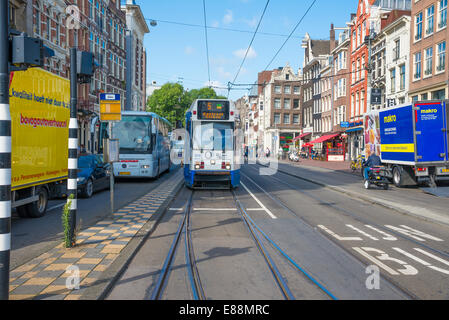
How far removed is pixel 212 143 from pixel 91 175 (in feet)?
14.2

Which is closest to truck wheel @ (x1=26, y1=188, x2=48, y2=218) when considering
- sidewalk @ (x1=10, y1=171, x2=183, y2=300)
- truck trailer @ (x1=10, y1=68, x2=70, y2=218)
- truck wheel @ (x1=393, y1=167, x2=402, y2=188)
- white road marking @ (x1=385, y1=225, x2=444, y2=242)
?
truck trailer @ (x1=10, y1=68, x2=70, y2=218)

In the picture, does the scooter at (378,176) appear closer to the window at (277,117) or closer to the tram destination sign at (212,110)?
the tram destination sign at (212,110)

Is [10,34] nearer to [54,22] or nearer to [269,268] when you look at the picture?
[269,268]

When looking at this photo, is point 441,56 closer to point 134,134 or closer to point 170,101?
point 134,134

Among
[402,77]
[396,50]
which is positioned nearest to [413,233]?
[402,77]

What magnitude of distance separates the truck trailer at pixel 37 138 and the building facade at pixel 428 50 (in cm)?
2464

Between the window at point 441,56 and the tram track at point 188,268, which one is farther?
the window at point 441,56

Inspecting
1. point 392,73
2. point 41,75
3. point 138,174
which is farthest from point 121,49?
point 41,75

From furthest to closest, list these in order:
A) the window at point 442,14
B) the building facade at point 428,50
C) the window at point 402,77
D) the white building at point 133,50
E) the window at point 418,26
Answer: the white building at point 133,50
the window at point 402,77
the window at point 418,26
the building facade at point 428,50
the window at point 442,14

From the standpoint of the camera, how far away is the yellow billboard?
7.83 metres

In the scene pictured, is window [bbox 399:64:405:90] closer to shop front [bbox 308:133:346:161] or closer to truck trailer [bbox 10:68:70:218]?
shop front [bbox 308:133:346:161]

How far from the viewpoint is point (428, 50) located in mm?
28609

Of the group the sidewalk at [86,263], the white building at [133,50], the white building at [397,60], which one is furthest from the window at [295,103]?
the sidewalk at [86,263]

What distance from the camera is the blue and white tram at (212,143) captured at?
14516 millimetres
